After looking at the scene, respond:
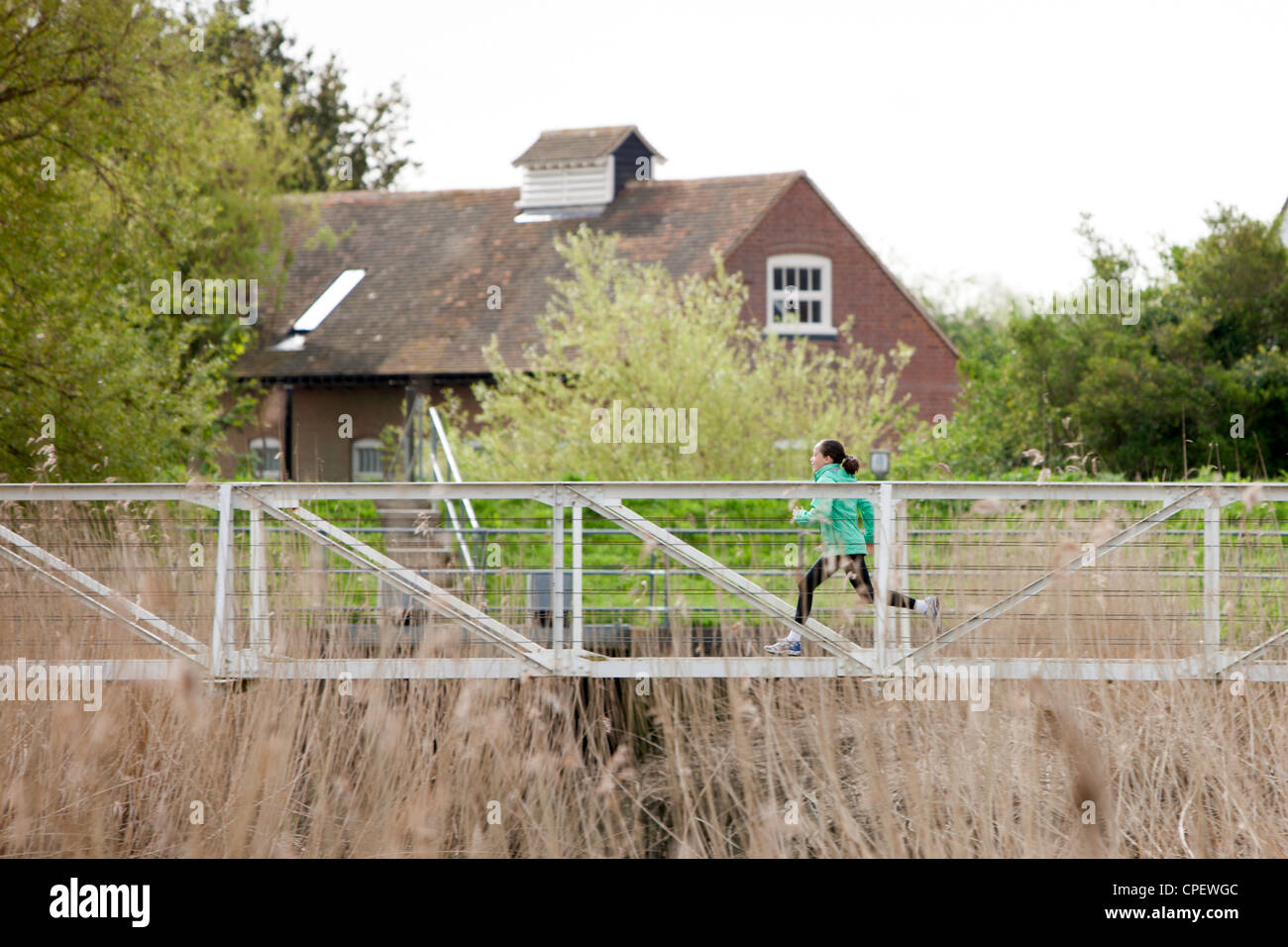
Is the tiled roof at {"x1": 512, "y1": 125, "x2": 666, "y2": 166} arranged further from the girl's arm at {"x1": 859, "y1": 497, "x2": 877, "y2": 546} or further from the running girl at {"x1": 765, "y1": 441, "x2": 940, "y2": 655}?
the running girl at {"x1": 765, "y1": 441, "x2": 940, "y2": 655}

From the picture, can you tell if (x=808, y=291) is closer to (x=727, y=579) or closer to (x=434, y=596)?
(x=727, y=579)

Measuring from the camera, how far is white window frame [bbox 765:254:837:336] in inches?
1017

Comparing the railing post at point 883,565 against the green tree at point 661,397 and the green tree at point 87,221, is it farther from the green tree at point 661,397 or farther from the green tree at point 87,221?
the green tree at point 661,397

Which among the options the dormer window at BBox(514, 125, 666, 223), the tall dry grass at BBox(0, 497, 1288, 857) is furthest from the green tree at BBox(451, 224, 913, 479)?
the dormer window at BBox(514, 125, 666, 223)

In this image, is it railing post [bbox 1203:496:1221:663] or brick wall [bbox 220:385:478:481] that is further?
brick wall [bbox 220:385:478:481]

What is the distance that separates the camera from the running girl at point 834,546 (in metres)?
7.09

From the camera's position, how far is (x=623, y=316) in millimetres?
17656

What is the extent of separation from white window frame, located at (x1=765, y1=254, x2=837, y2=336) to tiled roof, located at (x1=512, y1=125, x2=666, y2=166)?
4.92 m

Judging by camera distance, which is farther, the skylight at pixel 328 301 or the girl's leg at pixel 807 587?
the skylight at pixel 328 301

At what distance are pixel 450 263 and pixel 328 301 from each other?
8.83 feet

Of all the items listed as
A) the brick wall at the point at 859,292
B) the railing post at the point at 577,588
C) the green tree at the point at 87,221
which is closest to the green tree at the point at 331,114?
the brick wall at the point at 859,292

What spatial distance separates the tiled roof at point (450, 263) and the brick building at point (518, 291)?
0.04 meters
